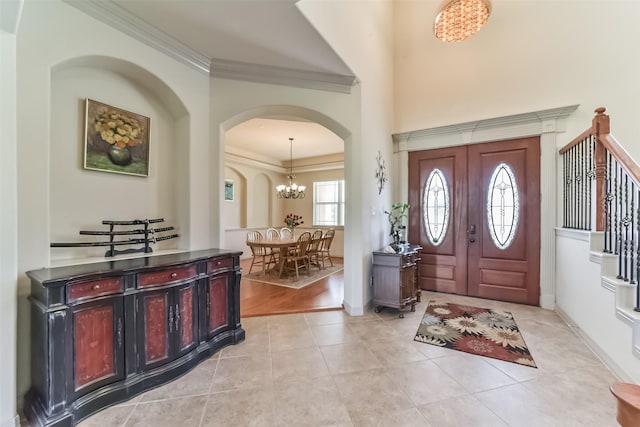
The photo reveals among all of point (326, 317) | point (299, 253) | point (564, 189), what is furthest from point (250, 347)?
point (564, 189)

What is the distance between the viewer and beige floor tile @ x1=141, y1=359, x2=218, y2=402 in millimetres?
1923

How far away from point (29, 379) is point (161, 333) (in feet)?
2.56

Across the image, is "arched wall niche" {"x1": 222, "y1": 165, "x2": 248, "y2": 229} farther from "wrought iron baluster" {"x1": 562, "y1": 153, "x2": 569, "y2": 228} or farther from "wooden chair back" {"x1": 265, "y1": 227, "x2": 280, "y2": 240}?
"wrought iron baluster" {"x1": 562, "y1": 153, "x2": 569, "y2": 228}

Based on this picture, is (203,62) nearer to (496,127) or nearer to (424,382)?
(424,382)

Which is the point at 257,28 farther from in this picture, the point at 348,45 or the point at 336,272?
the point at 336,272

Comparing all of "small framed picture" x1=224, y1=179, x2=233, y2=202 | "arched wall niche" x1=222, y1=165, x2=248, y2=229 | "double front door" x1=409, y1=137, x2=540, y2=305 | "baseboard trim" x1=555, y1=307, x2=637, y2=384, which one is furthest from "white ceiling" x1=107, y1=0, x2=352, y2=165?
"arched wall niche" x1=222, y1=165, x2=248, y2=229

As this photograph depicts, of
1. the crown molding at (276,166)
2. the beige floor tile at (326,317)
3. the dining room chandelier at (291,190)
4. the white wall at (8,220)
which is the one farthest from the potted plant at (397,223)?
the crown molding at (276,166)

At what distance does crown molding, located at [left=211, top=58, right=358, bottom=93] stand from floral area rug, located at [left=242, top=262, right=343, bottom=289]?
10.6 ft

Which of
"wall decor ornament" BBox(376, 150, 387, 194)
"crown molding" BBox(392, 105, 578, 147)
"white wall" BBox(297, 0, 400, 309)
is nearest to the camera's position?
"white wall" BBox(297, 0, 400, 309)

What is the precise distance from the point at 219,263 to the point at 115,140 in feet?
4.70

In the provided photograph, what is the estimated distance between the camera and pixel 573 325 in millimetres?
3018

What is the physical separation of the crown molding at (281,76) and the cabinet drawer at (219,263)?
2054mm

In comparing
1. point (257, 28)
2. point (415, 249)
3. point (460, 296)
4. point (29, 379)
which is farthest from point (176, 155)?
point (460, 296)

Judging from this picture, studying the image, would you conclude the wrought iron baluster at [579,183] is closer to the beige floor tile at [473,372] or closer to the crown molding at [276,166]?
the beige floor tile at [473,372]
